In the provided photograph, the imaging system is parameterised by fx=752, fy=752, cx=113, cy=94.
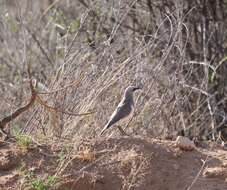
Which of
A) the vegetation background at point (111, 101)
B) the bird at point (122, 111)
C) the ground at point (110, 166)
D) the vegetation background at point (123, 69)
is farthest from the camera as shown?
the vegetation background at point (123, 69)

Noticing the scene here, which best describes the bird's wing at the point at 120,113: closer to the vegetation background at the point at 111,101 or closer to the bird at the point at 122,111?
the bird at the point at 122,111

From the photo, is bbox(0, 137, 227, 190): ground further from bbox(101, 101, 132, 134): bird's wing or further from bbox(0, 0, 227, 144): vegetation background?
bbox(101, 101, 132, 134): bird's wing

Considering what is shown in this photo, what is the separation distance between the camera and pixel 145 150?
564 centimetres

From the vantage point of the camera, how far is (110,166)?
5.53 metres

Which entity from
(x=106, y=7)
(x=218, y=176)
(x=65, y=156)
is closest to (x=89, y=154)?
(x=65, y=156)

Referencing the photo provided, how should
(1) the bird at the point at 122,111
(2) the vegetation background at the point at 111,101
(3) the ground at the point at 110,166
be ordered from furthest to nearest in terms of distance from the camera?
(1) the bird at the point at 122,111 → (2) the vegetation background at the point at 111,101 → (3) the ground at the point at 110,166

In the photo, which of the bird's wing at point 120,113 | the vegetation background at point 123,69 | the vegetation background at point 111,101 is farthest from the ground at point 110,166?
the bird's wing at point 120,113

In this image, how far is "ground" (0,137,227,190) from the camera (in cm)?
538

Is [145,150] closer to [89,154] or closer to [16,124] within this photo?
[89,154]

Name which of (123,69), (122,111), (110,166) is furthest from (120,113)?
(110,166)

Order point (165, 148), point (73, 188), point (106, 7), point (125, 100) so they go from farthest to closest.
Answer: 1. point (106, 7)
2. point (125, 100)
3. point (165, 148)
4. point (73, 188)

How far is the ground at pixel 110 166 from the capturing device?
17.6ft

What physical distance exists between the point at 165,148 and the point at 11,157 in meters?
1.17

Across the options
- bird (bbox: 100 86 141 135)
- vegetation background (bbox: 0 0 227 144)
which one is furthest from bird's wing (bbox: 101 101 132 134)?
vegetation background (bbox: 0 0 227 144)
